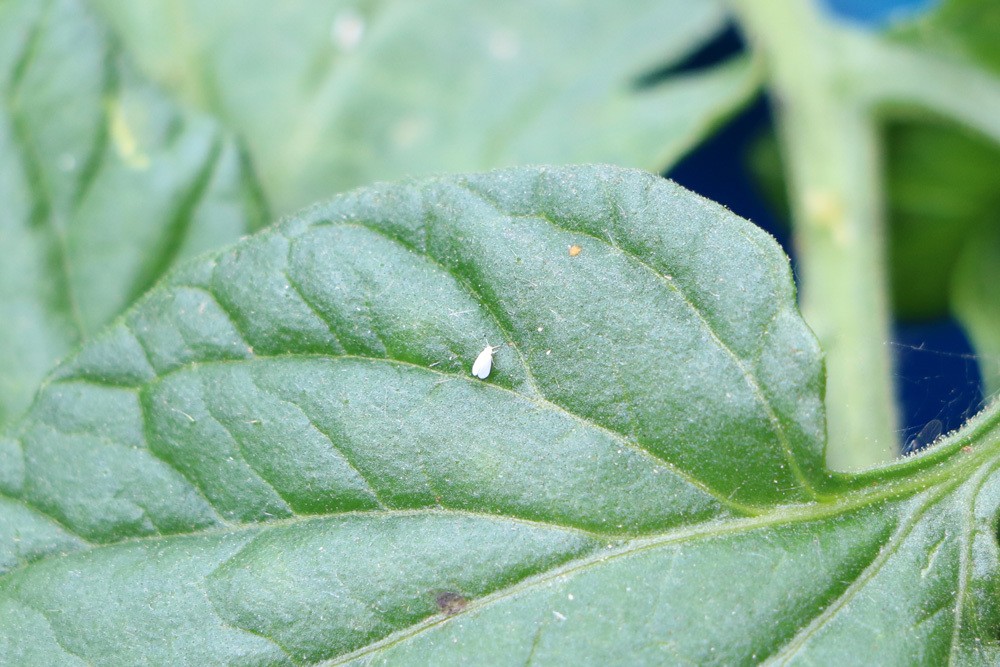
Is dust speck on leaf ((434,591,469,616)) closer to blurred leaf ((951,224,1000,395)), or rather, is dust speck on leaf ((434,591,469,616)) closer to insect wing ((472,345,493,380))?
insect wing ((472,345,493,380))

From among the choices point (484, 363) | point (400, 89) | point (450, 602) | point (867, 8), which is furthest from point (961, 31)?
point (450, 602)

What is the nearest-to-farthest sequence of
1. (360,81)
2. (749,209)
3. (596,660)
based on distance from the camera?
(596,660), (360,81), (749,209)

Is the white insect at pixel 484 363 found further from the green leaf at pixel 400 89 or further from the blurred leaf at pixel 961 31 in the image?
the blurred leaf at pixel 961 31

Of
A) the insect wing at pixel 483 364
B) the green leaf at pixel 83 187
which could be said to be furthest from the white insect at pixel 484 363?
the green leaf at pixel 83 187

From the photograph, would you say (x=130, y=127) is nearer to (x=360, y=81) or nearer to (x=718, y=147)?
(x=360, y=81)

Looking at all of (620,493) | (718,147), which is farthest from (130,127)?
(718,147)

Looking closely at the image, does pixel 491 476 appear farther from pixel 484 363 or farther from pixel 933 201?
pixel 933 201

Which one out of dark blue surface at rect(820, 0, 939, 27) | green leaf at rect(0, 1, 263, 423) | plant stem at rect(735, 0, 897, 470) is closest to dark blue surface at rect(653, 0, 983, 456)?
dark blue surface at rect(820, 0, 939, 27)
